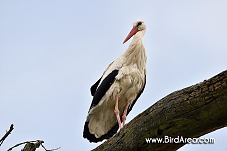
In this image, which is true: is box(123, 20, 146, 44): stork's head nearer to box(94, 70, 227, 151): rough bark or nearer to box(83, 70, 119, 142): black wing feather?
box(83, 70, 119, 142): black wing feather

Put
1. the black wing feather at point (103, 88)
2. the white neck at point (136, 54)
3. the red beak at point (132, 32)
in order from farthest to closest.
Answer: the red beak at point (132, 32)
the white neck at point (136, 54)
the black wing feather at point (103, 88)

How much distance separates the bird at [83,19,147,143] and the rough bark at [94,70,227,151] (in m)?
4.76

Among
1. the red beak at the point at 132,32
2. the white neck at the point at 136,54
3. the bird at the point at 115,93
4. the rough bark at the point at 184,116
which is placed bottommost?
the rough bark at the point at 184,116

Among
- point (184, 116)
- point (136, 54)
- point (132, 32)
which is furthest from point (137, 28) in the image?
point (184, 116)

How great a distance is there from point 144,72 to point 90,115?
1.32 m

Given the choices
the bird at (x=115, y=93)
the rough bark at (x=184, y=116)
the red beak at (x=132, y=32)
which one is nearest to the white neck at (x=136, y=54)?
the bird at (x=115, y=93)

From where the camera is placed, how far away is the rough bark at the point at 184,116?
2668 millimetres

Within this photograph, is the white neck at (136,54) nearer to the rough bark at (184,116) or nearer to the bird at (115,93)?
the bird at (115,93)

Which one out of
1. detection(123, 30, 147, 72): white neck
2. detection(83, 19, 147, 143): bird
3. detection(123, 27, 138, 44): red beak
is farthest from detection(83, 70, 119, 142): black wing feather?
detection(123, 27, 138, 44): red beak

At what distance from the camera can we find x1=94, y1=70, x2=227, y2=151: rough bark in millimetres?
Result: 2668

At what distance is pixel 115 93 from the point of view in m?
7.99

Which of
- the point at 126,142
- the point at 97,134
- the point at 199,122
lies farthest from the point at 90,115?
the point at 199,122

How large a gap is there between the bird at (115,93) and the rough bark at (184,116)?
4.76 m

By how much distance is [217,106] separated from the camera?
8.66ft
